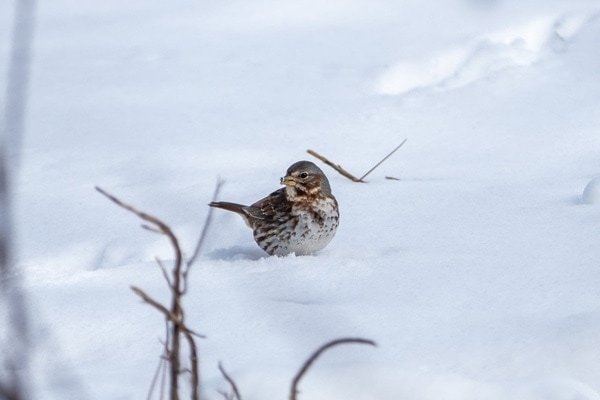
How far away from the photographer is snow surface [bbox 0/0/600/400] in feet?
8.78

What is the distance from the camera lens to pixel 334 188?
4.92 m

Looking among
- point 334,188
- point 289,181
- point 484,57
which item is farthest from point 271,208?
point 484,57

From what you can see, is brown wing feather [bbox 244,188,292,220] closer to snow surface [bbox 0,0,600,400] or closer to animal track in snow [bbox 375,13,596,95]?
snow surface [bbox 0,0,600,400]

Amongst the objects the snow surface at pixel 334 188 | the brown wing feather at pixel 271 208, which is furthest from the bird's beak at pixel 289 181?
the snow surface at pixel 334 188

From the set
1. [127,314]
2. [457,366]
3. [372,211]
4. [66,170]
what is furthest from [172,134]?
[457,366]

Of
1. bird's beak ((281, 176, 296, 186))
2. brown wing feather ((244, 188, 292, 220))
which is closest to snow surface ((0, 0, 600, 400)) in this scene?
brown wing feather ((244, 188, 292, 220))

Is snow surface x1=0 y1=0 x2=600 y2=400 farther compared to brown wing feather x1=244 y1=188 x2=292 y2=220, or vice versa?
brown wing feather x1=244 y1=188 x2=292 y2=220

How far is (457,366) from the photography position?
8.39 ft

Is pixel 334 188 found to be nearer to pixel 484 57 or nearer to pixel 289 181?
pixel 289 181

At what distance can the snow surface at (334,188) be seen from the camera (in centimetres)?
268

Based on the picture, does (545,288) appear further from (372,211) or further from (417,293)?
A: (372,211)

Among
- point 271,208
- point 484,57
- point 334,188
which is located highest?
point 271,208

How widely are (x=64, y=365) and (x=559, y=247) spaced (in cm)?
173

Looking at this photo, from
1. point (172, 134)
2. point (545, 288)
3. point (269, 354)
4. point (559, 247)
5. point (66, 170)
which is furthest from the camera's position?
point (172, 134)
